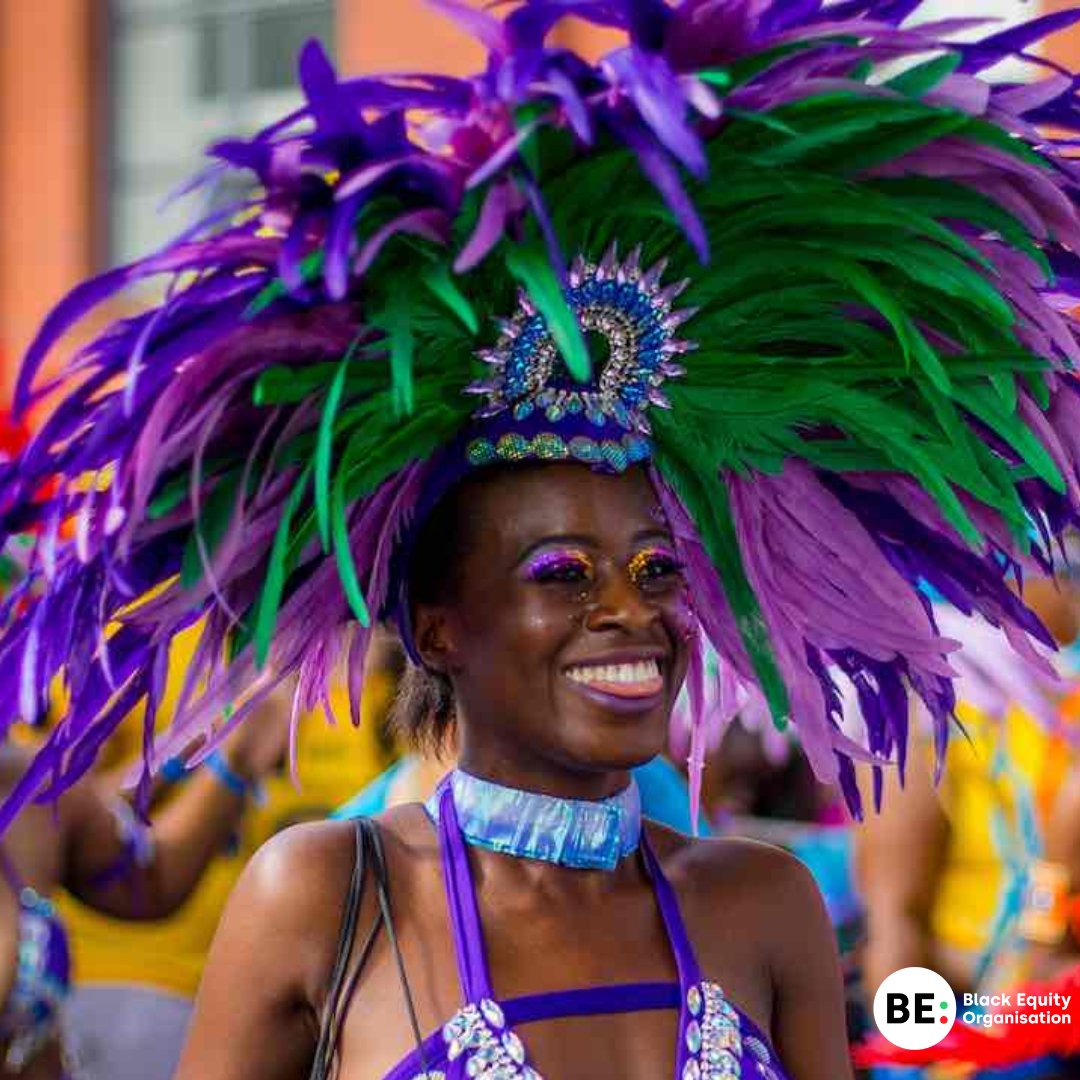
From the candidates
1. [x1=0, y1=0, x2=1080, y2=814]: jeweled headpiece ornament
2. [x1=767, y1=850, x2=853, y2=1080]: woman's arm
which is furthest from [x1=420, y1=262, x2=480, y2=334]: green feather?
[x1=767, y1=850, x2=853, y2=1080]: woman's arm

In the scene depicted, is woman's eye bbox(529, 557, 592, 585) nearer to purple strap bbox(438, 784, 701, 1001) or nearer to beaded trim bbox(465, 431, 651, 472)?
beaded trim bbox(465, 431, 651, 472)

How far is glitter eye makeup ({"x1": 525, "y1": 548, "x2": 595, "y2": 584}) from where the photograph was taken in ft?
8.71

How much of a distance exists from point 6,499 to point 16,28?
7263 millimetres

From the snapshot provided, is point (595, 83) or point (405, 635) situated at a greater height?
point (595, 83)

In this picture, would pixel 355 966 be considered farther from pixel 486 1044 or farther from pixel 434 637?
pixel 434 637

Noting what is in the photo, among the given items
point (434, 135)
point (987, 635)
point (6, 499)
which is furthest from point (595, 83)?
point (987, 635)

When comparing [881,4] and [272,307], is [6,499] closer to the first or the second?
[272,307]

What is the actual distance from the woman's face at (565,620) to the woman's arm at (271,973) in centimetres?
26

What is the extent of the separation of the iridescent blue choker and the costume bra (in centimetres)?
3

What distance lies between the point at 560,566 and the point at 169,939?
282cm

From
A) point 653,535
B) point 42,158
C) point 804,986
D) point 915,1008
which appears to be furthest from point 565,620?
point 42,158

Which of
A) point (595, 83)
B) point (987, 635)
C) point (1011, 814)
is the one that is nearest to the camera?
point (595, 83)

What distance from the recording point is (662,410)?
9.17ft

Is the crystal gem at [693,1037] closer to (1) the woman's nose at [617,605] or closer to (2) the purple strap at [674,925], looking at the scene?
(2) the purple strap at [674,925]
